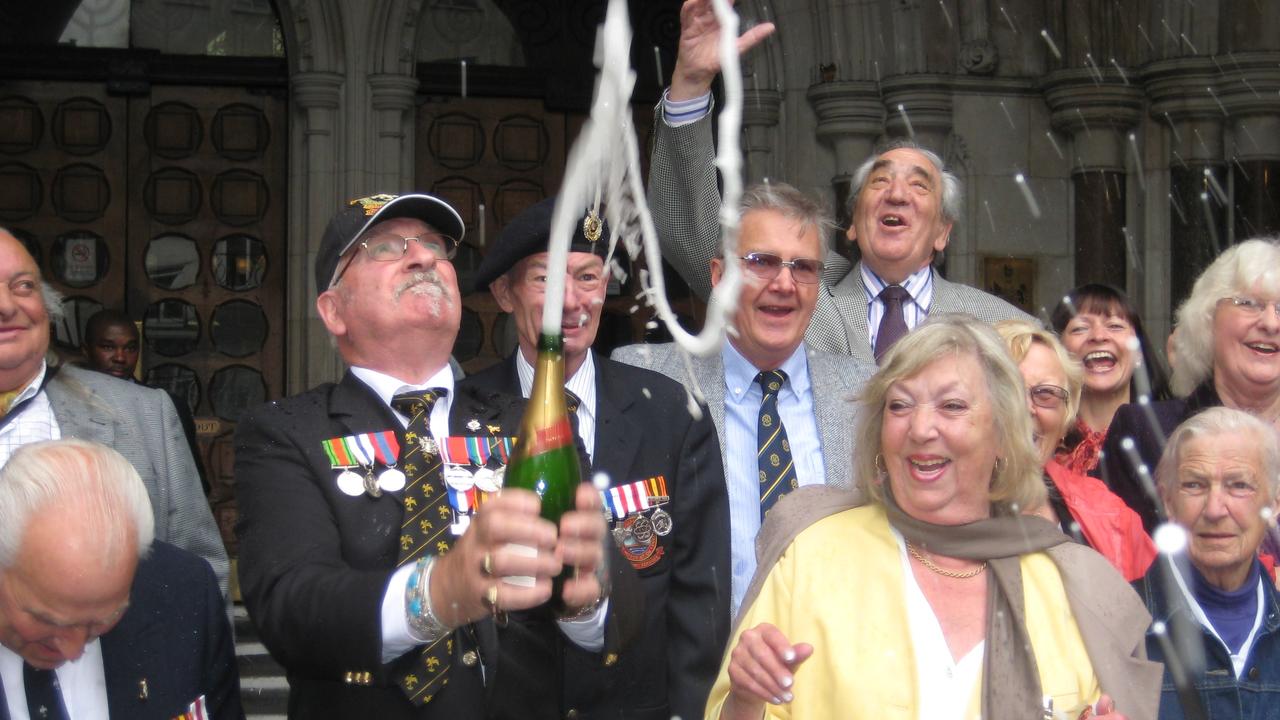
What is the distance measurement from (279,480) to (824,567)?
3.32ft

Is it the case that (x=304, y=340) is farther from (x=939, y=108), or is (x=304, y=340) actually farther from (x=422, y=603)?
(x=422, y=603)

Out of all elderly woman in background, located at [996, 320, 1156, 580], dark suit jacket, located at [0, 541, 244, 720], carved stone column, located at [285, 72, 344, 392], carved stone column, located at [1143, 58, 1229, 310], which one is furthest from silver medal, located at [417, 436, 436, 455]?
carved stone column, located at [1143, 58, 1229, 310]

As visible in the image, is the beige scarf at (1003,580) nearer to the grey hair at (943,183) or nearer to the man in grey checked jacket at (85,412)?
the man in grey checked jacket at (85,412)

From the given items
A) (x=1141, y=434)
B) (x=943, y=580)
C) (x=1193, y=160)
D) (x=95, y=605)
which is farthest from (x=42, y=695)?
(x=1193, y=160)

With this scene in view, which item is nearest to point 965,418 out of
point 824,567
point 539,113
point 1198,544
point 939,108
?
point 824,567

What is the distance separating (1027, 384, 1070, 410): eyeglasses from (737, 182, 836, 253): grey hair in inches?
24.7

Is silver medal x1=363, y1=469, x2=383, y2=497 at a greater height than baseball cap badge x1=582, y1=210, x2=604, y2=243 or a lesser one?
lesser

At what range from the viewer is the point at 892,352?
291 centimetres

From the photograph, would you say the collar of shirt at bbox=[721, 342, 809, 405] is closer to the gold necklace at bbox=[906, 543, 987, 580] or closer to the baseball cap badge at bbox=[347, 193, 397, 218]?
the gold necklace at bbox=[906, 543, 987, 580]

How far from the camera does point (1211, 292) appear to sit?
4051mm

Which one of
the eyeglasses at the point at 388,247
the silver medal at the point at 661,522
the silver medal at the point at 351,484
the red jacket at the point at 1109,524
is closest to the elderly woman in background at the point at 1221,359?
the red jacket at the point at 1109,524

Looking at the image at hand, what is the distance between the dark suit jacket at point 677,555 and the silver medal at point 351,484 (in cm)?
71

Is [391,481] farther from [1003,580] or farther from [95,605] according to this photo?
[1003,580]

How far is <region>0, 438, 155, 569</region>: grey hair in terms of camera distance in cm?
251
